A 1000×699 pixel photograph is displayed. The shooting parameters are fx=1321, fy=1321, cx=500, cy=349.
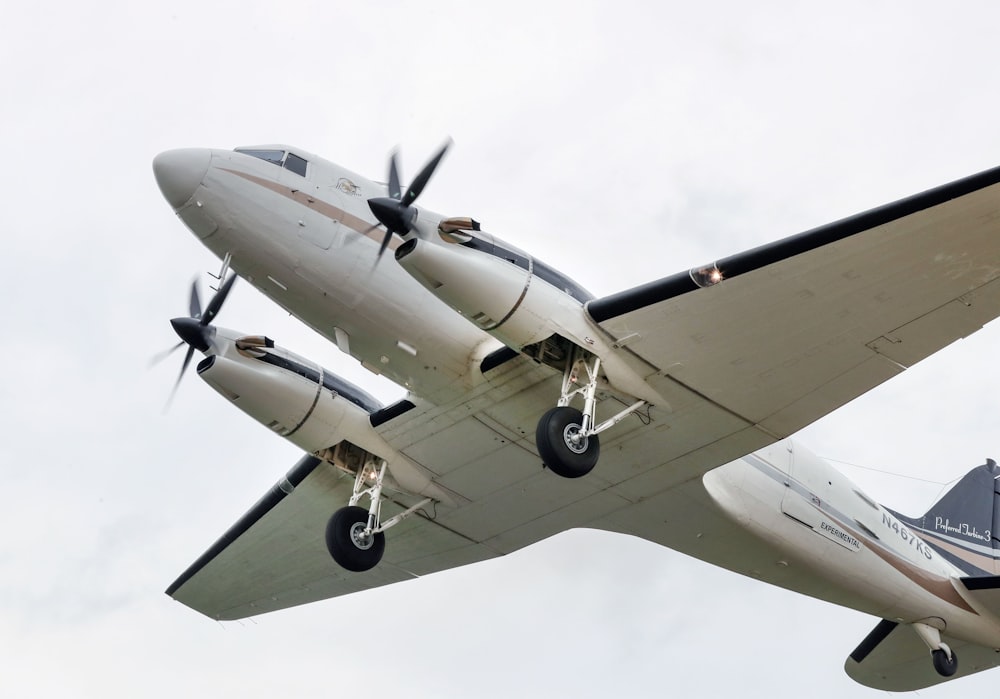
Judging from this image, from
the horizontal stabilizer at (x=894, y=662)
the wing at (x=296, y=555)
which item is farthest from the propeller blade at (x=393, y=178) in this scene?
the horizontal stabilizer at (x=894, y=662)

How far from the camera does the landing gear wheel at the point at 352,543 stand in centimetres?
2069

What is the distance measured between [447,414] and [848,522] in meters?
7.67

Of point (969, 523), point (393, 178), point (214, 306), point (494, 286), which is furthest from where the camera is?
point (969, 523)

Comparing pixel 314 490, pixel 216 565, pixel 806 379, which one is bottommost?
pixel 216 565

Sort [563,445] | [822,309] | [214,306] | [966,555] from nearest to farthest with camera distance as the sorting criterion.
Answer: [563,445], [822,309], [214,306], [966,555]

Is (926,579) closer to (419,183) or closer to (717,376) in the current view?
(717,376)

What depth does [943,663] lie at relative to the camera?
23.9 meters

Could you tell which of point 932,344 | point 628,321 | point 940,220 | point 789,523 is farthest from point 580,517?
point 940,220

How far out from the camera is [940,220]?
17.3m

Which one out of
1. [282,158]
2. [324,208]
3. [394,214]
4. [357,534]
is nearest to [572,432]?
[394,214]

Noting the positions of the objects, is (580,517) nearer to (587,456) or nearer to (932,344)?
(587,456)

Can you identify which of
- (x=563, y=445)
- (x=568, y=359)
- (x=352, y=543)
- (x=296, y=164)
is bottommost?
(x=352, y=543)

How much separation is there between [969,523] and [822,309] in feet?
33.1

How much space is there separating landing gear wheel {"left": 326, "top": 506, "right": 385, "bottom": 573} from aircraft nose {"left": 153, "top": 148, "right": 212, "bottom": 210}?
5605mm
